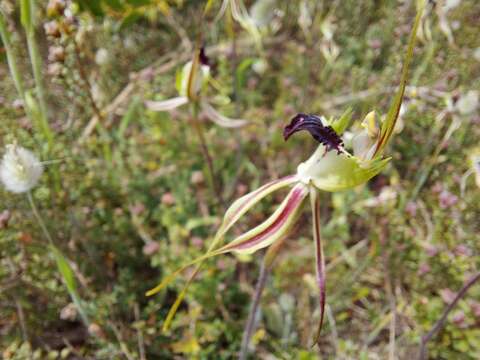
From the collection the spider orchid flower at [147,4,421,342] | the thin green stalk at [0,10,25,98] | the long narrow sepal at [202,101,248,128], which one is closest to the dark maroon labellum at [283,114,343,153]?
the spider orchid flower at [147,4,421,342]

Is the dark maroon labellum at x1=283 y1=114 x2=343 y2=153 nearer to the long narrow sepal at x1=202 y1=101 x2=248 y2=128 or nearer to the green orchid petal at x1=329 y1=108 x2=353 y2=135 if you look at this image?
the green orchid petal at x1=329 y1=108 x2=353 y2=135

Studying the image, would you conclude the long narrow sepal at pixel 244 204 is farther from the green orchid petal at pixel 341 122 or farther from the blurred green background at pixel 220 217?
the blurred green background at pixel 220 217

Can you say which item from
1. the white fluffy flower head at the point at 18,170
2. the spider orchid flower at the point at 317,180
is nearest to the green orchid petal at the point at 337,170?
the spider orchid flower at the point at 317,180

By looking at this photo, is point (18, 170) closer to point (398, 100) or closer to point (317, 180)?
point (317, 180)

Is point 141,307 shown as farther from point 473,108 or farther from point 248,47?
point 248,47

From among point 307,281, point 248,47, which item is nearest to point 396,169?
point 307,281
